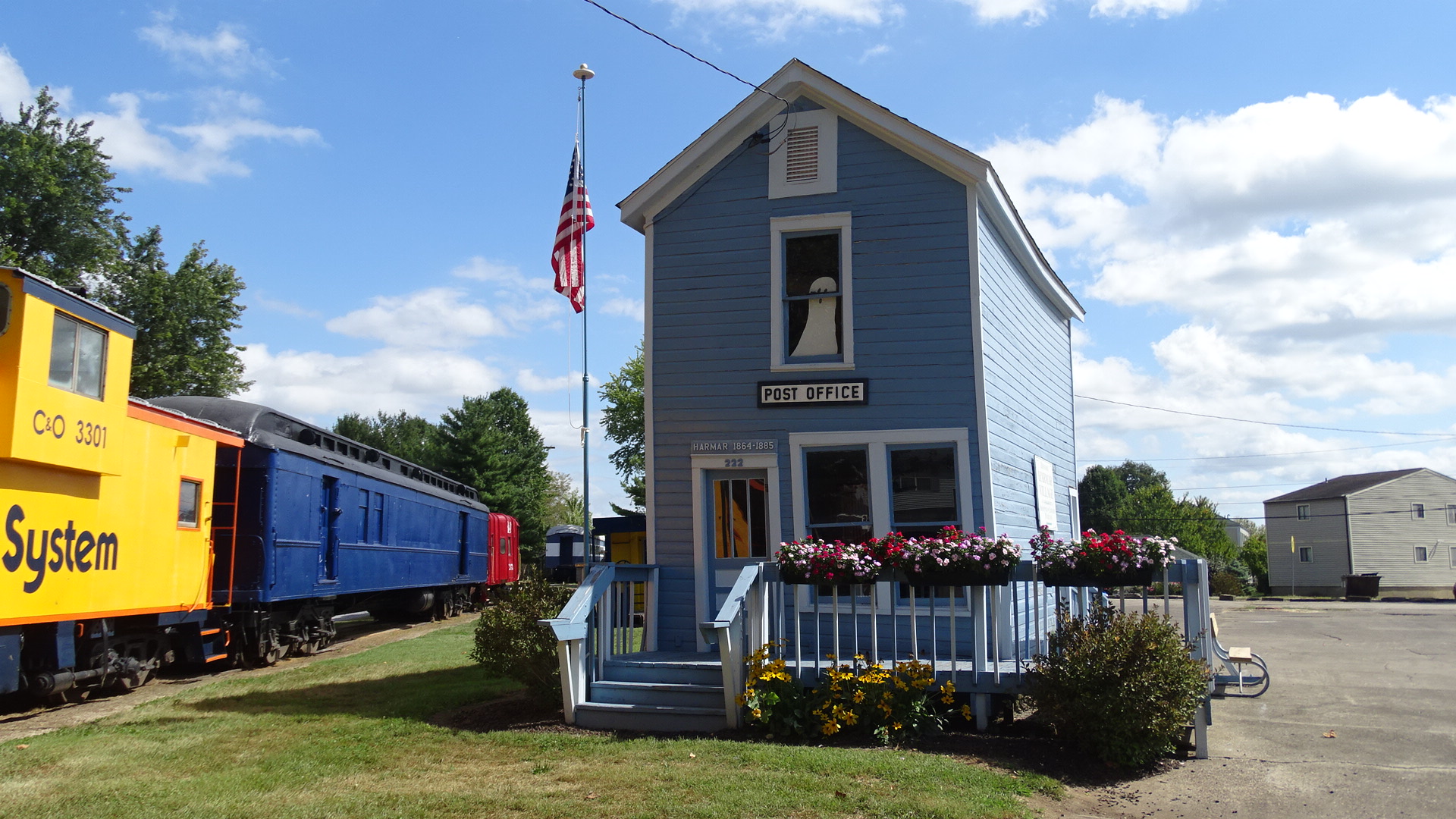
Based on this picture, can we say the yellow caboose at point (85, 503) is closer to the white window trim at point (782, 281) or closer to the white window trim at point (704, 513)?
the white window trim at point (704, 513)

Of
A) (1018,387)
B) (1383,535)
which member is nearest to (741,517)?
(1018,387)

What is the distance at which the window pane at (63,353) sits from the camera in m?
9.16

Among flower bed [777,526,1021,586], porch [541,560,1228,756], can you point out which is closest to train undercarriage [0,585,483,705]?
porch [541,560,1228,756]

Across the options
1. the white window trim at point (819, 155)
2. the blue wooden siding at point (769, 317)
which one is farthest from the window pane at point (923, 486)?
the white window trim at point (819, 155)

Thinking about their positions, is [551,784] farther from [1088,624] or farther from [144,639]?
[144,639]

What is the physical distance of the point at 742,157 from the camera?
11352mm

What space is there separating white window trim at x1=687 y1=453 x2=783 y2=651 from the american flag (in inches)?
162

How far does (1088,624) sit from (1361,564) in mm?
60235

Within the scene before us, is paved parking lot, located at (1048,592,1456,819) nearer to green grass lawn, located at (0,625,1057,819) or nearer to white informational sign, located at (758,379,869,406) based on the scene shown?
green grass lawn, located at (0,625,1057,819)

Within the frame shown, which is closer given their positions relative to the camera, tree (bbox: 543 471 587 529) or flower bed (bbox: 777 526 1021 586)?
flower bed (bbox: 777 526 1021 586)

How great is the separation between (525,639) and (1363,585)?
45.0 m

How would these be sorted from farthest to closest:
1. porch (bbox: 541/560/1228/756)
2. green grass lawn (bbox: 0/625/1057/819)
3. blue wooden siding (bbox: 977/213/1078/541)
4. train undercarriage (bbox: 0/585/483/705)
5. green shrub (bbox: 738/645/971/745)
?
blue wooden siding (bbox: 977/213/1078/541)
train undercarriage (bbox: 0/585/483/705)
porch (bbox: 541/560/1228/756)
green shrub (bbox: 738/645/971/745)
green grass lawn (bbox: 0/625/1057/819)

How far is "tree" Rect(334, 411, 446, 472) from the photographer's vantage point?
230ft

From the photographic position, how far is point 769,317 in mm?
11000
